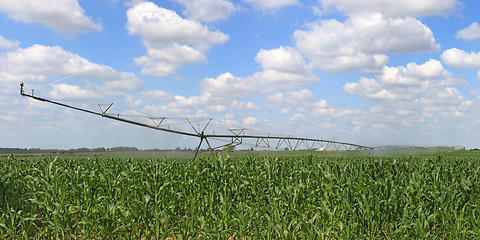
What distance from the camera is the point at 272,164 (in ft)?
33.7

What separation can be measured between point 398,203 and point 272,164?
3.48 m

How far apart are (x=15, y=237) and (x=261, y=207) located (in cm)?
574

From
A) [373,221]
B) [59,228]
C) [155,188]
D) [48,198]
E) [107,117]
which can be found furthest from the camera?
[107,117]

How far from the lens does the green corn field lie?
7.27 metres

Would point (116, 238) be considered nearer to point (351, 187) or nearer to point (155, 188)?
point (155, 188)

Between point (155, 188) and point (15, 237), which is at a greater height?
point (155, 188)

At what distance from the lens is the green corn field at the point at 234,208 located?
727 centimetres

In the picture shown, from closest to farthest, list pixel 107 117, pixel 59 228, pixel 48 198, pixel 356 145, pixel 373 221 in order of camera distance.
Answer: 1. pixel 59 228
2. pixel 373 221
3. pixel 48 198
4. pixel 107 117
5. pixel 356 145

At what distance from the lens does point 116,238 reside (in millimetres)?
7512

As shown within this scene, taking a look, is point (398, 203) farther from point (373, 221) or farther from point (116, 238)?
point (116, 238)

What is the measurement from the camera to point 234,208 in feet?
28.3

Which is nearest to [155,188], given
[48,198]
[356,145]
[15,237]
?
[48,198]

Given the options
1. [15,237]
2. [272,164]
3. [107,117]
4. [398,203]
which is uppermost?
[107,117]

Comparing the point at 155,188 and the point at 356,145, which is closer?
the point at 155,188
